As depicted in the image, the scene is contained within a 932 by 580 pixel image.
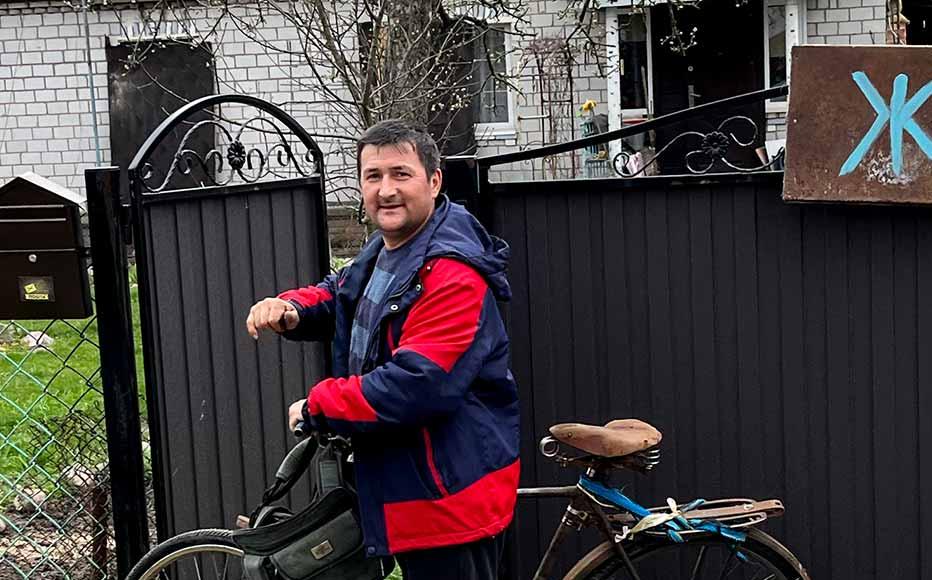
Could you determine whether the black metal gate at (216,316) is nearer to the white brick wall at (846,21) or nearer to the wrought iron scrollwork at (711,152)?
the wrought iron scrollwork at (711,152)

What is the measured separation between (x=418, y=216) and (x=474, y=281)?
0.69 ft

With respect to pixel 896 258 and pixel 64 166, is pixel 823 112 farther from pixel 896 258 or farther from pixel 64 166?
pixel 64 166

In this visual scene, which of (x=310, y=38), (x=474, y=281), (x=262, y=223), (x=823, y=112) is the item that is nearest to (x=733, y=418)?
(x=823, y=112)

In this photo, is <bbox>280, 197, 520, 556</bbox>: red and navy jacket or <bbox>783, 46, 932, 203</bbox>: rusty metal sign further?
<bbox>783, 46, 932, 203</bbox>: rusty metal sign

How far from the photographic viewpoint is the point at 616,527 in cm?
357

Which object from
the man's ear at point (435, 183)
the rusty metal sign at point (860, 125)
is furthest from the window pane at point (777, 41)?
the man's ear at point (435, 183)

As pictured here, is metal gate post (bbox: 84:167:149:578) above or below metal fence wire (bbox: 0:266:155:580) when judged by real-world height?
above

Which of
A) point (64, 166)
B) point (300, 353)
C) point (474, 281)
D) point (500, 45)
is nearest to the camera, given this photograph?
point (474, 281)

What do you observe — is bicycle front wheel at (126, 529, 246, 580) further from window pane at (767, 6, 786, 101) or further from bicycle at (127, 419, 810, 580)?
window pane at (767, 6, 786, 101)

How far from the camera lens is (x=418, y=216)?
3.02 m

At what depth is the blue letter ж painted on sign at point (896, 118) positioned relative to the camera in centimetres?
349

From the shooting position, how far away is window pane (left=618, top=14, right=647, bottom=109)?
16078mm

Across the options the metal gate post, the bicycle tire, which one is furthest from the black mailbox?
the bicycle tire

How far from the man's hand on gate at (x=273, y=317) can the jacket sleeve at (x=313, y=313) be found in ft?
0.09
